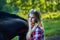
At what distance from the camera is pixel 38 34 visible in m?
1.80

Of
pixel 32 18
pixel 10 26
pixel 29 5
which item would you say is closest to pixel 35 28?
pixel 32 18

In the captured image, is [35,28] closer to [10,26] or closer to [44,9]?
[10,26]

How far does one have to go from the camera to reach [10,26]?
5.74ft

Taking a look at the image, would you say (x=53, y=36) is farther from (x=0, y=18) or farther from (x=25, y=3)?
(x=0, y=18)

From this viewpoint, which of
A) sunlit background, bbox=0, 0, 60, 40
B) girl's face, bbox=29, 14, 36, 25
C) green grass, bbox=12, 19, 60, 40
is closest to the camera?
girl's face, bbox=29, 14, 36, 25

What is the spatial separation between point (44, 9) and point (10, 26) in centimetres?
74

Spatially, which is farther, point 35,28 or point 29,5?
point 29,5

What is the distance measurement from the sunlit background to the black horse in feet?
1.35

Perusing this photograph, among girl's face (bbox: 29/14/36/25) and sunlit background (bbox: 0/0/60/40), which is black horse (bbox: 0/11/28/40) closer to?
girl's face (bbox: 29/14/36/25)

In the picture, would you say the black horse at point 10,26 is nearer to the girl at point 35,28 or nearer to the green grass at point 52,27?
the girl at point 35,28

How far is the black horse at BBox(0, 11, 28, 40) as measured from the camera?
174 cm

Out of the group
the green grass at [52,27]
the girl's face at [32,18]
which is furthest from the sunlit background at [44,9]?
the girl's face at [32,18]

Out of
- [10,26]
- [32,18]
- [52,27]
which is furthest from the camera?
[52,27]

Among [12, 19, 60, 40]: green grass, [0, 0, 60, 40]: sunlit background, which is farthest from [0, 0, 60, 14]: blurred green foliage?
[12, 19, 60, 40]: green grass
